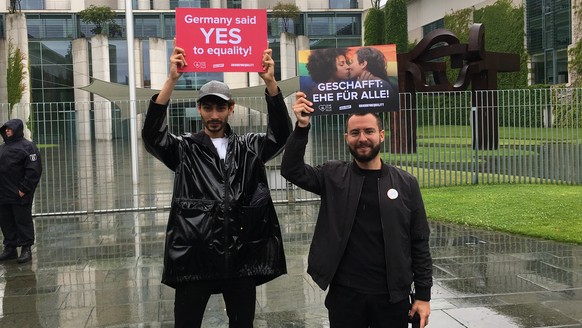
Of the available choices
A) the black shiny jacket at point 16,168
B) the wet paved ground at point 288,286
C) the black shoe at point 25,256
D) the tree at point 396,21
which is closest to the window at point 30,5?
the tree at point 396,21

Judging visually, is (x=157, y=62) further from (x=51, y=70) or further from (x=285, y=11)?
(x=285, y=11)

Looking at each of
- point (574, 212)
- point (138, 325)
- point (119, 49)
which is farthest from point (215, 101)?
point (119, 49)

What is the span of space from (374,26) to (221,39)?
39656mm

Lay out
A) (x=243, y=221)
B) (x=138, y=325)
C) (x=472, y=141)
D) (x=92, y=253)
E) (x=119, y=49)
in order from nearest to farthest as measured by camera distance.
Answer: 1. (x=243, y=221)
2. (x=138, y=325)
3. (x=92, y=253)
4. (x=472, y=141)
5. (x=119, y=49)

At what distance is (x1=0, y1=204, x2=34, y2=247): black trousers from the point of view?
7227mm

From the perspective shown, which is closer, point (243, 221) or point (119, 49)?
point (243, 221)

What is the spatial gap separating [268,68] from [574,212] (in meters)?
7.73

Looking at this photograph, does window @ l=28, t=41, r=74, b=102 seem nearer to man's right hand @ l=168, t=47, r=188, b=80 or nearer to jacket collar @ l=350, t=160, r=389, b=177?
man's right hand @ l=168, t=47, r=188, b=80

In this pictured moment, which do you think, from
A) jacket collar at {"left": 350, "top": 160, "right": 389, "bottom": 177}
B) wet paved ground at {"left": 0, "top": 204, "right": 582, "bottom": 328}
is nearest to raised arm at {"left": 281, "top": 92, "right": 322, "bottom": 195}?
jacket collar at {"left": 350, "top": 160, "right": 389, "bottom": 177}

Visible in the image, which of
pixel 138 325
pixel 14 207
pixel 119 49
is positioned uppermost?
pixel 119 49

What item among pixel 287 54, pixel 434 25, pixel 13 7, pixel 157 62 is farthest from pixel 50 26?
pixel 434 25

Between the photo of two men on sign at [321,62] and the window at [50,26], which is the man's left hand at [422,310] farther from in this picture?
→ the window at [50,26]

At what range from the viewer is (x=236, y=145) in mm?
3213

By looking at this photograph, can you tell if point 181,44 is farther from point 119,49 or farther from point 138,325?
point 119,49
